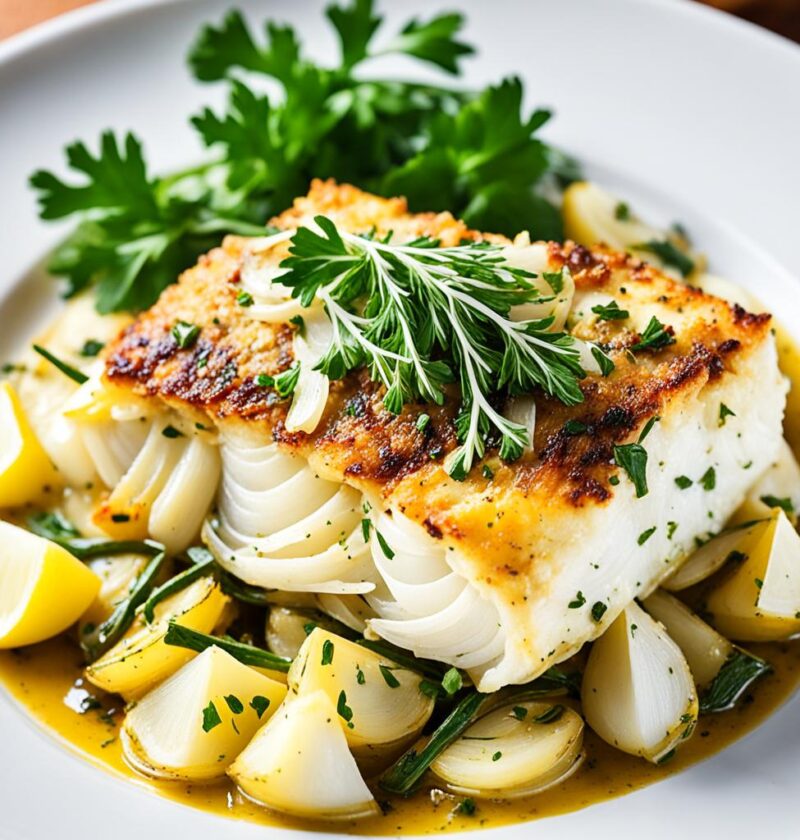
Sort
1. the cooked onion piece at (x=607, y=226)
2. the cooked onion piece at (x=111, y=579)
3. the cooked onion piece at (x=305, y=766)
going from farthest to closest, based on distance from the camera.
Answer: the cooked onion piece at (x=607, y=226) → the cooked onion piece at (x=111, y=579) → the cooked onion piece at (x=305, y=766)

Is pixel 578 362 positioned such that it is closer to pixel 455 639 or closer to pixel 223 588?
pixel 455 639

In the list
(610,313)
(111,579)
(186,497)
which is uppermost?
(610,313)

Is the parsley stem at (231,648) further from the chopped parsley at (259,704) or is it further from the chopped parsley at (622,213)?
the chopped parsley at (622,213)

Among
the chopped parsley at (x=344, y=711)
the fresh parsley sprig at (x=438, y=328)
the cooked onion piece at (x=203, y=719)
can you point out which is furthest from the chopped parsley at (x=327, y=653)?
the fresh parsley sprig at (x=438, y=328)

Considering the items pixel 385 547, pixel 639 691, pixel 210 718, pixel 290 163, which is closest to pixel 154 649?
pixel 210 718

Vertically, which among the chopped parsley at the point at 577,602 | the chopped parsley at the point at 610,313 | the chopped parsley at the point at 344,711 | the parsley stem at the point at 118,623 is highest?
the chopped parsley at the point at 610,313

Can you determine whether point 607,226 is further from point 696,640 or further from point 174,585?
point 174,585
